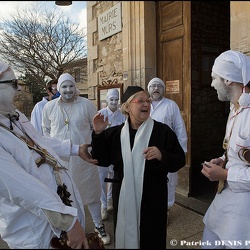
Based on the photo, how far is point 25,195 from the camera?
1379 millimetres

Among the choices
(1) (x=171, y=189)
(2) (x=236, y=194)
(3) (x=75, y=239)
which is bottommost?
(1) (x=171, y=189)

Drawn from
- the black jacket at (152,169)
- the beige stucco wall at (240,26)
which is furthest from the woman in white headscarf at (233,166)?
the beige stucco wall at (240,26)

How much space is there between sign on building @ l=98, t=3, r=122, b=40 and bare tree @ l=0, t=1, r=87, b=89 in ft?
11.5

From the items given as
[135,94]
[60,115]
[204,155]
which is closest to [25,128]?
[135,94]

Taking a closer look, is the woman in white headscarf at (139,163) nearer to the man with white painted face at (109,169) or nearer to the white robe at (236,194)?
the white robe at (236,194)

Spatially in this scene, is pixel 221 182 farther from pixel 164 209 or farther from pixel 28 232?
pixel 28 232

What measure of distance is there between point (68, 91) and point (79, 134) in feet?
1.78

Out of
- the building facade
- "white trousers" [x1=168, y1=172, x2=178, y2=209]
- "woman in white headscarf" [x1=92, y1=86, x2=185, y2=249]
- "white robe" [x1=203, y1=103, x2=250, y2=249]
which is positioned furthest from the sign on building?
"white robe" [x1=203, y1=103, x2=250, y2=249]

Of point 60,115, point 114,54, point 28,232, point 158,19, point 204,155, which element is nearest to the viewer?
point 28,232

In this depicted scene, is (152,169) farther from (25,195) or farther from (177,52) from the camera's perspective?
(177,52)

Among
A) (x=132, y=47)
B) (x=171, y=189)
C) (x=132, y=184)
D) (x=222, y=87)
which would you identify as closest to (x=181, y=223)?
(x=171, y=189)

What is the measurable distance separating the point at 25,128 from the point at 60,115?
5.20 ft

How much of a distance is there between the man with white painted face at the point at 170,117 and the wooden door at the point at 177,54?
0.79m

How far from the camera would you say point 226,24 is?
662 centimetres
